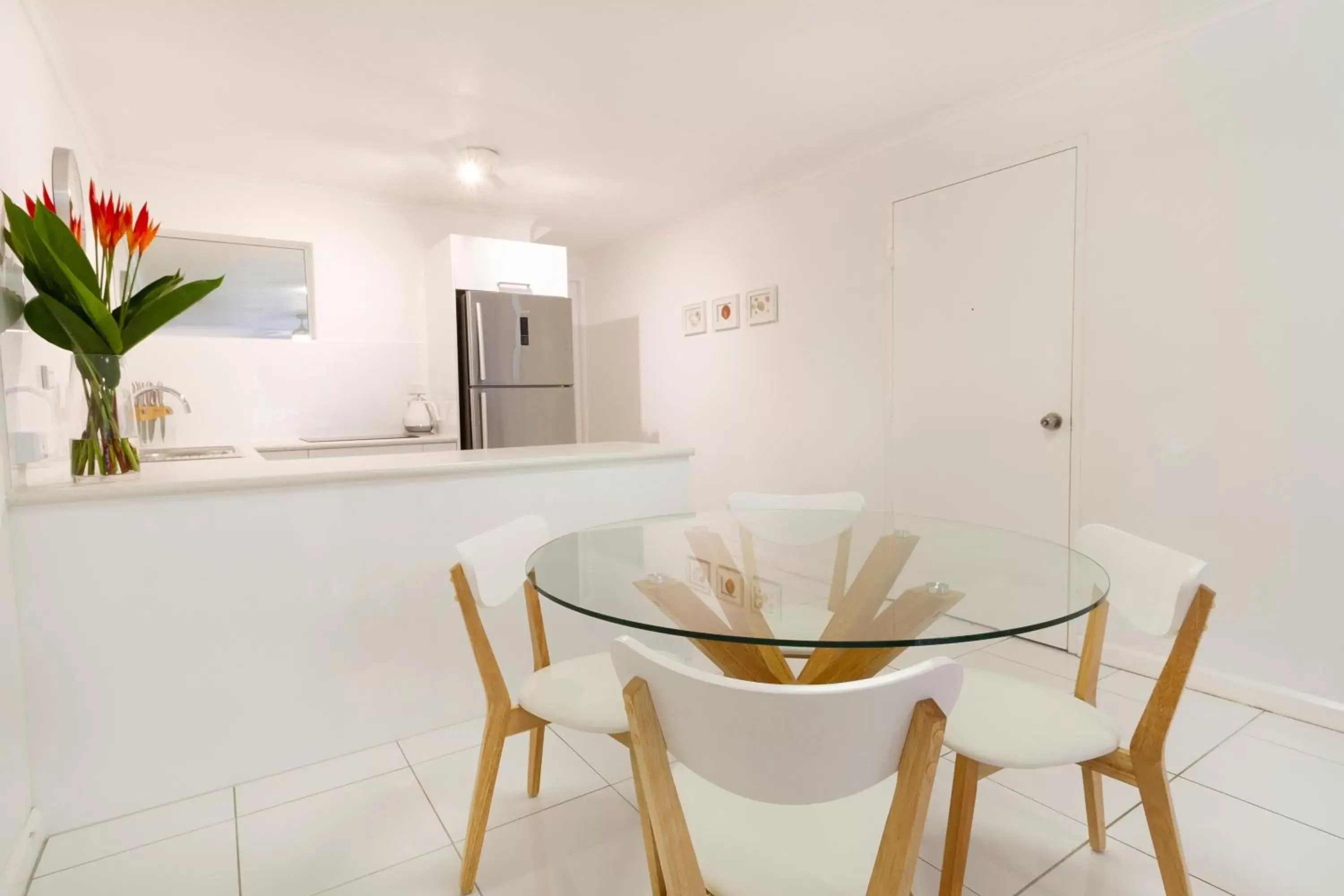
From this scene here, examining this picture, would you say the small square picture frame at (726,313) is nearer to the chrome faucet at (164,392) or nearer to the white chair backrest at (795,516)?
the white chair backrest at (795,516)

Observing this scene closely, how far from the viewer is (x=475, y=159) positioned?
3.66 metres

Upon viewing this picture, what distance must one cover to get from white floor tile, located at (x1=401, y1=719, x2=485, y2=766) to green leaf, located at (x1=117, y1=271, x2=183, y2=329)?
1439mm

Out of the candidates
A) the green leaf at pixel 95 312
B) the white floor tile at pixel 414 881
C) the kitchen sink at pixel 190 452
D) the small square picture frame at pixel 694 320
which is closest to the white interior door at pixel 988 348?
the small square picture frame at pixel 694 320

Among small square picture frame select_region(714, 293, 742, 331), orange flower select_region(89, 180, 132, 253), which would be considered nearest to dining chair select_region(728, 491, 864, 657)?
orange flower select_region(89, 180, 132, 253)

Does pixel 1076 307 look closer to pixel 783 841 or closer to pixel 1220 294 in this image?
pixel 1220 294

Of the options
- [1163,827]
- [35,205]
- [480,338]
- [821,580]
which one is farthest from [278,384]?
[1163,827]

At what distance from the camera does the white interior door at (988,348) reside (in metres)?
2.89

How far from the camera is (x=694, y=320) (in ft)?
16.3

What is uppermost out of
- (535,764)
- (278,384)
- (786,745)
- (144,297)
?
(144,297)

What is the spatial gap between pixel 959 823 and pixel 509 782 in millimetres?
1202

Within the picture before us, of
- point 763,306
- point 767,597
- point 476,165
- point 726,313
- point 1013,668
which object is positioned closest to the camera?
point 767,597

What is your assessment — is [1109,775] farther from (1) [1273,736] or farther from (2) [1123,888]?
(1) [1273,736]

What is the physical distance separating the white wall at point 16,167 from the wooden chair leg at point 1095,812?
2.32m

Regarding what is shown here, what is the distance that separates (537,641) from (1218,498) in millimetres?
2415
